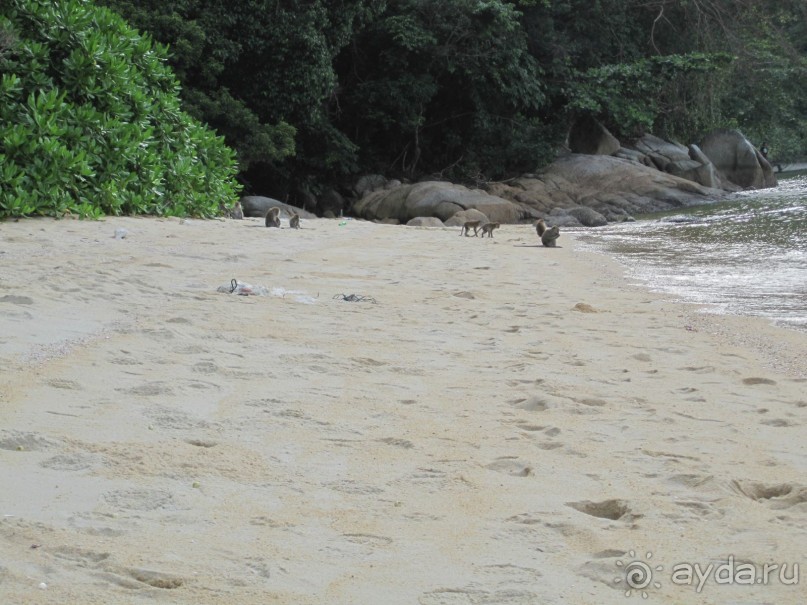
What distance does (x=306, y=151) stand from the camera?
85.4 feet

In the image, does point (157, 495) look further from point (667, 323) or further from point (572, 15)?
point (572, 15)

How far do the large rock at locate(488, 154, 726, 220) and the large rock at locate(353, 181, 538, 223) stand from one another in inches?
89.3

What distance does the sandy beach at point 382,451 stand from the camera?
2.57 meters

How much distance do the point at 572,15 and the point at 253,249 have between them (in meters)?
23.4

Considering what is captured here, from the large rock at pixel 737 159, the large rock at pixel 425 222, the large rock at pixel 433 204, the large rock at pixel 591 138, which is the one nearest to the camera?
the large rock at pixel 425 222

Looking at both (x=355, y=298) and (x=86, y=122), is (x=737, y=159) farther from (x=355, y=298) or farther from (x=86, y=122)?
(x=355, y=298)

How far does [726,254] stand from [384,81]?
1544cm

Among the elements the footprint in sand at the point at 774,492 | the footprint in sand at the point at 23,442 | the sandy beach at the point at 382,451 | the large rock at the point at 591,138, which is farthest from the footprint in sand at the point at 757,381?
the large rock at the point at 591,138

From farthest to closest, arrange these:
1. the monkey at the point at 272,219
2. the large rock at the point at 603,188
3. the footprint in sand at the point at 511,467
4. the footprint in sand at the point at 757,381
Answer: the large rock at the point at 603,188, the monkey at the point at 272,219, the footprint in sand at the point at 757,381, the footprint in sand at the point at 511,467

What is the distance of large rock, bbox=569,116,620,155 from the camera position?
32.0 metres

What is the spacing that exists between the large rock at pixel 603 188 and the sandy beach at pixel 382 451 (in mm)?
20968

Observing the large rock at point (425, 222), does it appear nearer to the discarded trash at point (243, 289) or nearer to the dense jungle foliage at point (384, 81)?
the dense jungle foliage at point (384, 81)

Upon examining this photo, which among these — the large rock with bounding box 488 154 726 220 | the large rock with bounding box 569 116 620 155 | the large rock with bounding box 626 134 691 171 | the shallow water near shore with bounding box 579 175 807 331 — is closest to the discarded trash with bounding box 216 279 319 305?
the shallow water near shore with bounding box 579 175 807 331

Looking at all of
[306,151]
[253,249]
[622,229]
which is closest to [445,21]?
[306,151]
